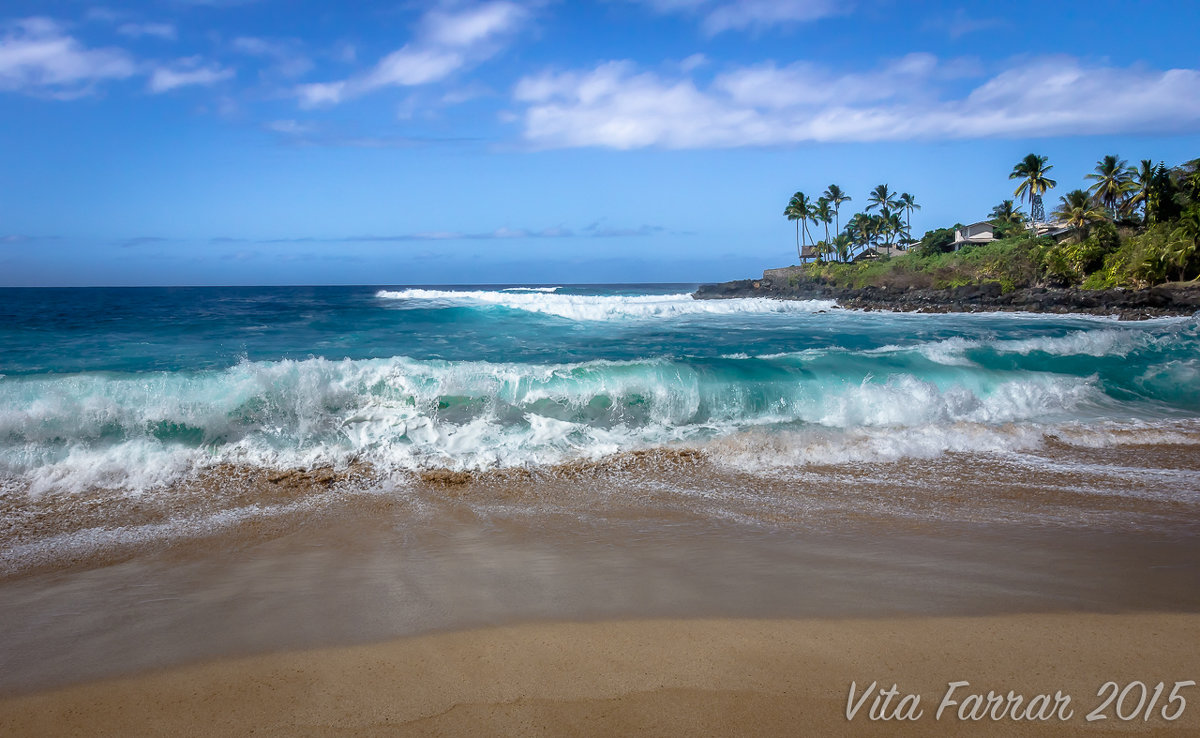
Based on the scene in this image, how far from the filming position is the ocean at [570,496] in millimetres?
3457

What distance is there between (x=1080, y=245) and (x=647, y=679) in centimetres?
4633

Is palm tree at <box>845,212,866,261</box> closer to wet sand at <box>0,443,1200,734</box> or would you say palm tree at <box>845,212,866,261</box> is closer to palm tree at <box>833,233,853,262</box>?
palm tree at <box>833,233,853,262</box>

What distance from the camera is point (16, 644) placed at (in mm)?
3172

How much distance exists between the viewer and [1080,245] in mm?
37125

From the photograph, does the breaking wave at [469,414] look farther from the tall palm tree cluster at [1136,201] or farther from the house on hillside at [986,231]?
the house on hillside at [986,231]

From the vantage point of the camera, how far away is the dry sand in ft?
8.14

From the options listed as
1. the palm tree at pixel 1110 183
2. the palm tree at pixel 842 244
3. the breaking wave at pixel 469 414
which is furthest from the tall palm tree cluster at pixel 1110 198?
the breaking wave at pixel 469 414

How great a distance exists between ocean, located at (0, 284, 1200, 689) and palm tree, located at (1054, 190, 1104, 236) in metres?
40.1

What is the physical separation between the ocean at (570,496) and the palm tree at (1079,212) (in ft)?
131

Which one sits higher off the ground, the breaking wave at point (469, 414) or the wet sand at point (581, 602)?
the breaking wave at point (469, 414)

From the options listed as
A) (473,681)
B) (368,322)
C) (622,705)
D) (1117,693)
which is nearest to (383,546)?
(473,681)

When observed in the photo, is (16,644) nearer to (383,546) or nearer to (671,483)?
(383,546)

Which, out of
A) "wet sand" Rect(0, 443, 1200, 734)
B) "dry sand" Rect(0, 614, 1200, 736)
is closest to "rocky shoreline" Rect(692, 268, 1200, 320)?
"wet sand" Rect(0, 443, 1200, 734)

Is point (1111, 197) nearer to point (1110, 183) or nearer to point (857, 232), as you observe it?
point (1110, 183)
